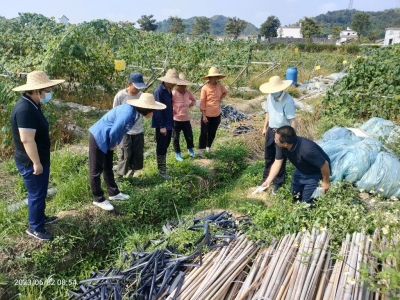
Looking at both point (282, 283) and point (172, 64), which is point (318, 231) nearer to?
point (282, 283)

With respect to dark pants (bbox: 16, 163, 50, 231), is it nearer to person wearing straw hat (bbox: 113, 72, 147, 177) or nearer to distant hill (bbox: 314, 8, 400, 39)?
person wearing straw hat (bbox: 113, 72, 147, 177)

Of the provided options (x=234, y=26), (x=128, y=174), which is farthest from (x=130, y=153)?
(x=234, y=26)

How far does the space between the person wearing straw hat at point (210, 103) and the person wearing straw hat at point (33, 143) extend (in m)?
3.00

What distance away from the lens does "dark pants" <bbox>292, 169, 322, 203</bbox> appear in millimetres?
4223

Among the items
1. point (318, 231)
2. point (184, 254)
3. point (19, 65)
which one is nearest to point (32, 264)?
point (184, 254)

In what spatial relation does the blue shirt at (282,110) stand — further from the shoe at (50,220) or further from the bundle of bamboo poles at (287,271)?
the shoe at (50,220)

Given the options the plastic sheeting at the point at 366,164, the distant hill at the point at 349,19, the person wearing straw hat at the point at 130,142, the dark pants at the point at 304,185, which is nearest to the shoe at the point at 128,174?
the person wearing straw hat at the point at 130,142

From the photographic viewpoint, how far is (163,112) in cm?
514

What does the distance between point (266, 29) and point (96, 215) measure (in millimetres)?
70718

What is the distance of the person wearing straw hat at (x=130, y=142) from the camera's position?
15.6 ft

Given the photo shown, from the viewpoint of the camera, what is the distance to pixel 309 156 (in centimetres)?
390

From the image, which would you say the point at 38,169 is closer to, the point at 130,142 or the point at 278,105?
the point at 130,142

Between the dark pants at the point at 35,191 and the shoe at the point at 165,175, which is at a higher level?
the dark pants at the point at 35,191

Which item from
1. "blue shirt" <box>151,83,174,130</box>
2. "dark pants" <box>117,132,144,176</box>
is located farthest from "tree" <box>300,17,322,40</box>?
"dark pants" <box>117,132,144,176</box>
